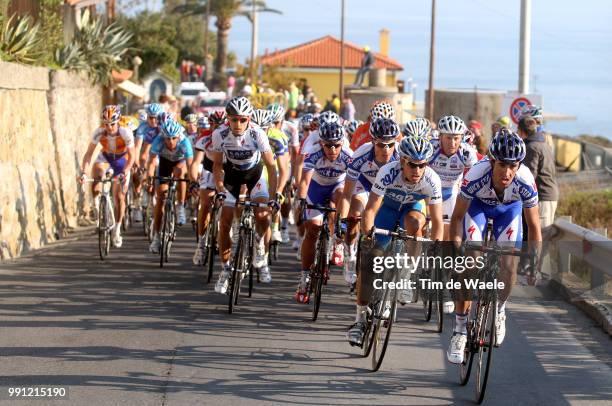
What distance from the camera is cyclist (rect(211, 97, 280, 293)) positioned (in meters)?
12.7

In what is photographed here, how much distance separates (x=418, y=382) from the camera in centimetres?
940

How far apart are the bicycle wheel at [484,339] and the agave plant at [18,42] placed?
11.3 meters

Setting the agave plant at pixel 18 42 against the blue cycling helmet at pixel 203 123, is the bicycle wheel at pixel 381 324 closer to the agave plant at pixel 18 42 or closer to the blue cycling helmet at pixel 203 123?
the blue cycling helmet at pixel 203 123

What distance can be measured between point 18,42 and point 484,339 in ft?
39.9

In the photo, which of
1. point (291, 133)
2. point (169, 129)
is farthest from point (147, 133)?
point (291, 133)

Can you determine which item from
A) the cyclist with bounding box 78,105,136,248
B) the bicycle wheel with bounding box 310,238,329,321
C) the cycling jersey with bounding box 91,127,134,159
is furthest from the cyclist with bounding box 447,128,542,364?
the cycling jersey with bounding box 91,127,134,159

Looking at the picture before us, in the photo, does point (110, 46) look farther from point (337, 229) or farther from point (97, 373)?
point (97, 373)

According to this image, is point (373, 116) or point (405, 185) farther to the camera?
point (373, 116)

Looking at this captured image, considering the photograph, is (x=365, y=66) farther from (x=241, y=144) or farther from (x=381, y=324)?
(x=381, y=324)

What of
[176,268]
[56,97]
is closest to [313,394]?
[176,268]

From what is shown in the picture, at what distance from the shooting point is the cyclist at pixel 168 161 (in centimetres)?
1599

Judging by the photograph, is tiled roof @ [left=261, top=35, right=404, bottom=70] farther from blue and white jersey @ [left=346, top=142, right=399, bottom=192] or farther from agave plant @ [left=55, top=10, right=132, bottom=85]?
blue and white jersey @ [left=346, top=142, right=399, bottom=192]

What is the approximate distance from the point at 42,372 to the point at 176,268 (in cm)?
639

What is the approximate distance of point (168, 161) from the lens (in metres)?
16.7
